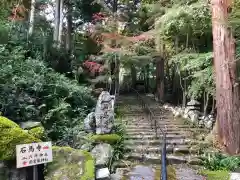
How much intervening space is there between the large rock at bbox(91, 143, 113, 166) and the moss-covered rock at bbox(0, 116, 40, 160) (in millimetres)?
2295

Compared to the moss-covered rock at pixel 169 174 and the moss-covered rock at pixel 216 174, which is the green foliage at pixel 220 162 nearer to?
the moss-covered rock at pixel 216 174

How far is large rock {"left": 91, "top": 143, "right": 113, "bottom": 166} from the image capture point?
5.71 metres

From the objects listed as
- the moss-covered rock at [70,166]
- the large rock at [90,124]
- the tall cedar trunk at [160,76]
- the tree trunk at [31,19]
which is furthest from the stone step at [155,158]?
the tall cedar trunk at [160,76]

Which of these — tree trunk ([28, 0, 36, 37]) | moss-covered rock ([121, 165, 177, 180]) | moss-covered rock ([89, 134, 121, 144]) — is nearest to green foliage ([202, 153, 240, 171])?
moss-covered rock ([121, 165, 177, 180])

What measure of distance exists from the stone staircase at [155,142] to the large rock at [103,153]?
1.20 feet

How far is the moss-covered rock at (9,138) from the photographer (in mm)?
3416

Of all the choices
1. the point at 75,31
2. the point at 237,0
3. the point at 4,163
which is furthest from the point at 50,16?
the point at 4,163

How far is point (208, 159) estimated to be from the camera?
6.26m

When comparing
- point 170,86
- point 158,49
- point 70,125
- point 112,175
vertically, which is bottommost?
point 112,175

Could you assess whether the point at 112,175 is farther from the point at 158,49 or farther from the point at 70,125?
the point at 158,49

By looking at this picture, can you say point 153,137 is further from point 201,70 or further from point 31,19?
point 31,19

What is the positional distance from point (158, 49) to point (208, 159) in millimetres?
6480

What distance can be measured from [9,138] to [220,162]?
4.61 m

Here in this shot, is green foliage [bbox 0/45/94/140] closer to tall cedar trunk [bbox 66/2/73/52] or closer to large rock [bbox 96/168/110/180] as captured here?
large rock [bbox 96/168/110/180]
